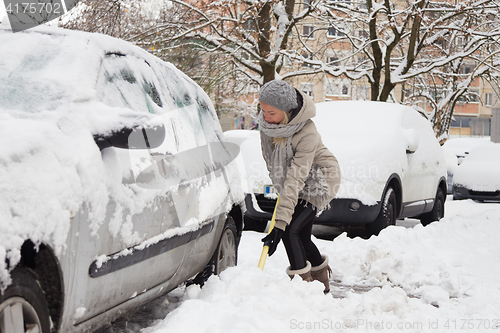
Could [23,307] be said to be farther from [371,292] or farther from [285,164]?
[371,292]

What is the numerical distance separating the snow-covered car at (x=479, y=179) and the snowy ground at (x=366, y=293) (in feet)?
22.1

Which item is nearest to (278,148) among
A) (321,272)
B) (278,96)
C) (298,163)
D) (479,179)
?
(298,163)

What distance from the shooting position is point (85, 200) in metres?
2.47

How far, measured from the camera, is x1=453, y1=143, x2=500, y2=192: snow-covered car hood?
13586 mm

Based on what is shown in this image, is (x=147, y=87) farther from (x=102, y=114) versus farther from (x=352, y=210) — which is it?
(x=352, y=210)

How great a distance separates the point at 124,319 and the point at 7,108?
1.88m

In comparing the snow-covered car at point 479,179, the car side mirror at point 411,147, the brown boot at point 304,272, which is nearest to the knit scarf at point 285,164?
the brown boot at point 304,272

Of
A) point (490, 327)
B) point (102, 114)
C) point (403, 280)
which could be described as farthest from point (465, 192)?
point (102, 114)

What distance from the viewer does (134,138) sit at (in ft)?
9.39

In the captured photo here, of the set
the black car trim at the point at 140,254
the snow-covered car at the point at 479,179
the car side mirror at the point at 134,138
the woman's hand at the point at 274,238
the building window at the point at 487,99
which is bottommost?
the building window at the point at 487,99

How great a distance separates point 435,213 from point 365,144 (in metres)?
2.99

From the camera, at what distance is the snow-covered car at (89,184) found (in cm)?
219

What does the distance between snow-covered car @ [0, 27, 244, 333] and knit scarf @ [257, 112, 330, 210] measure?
0.57 m

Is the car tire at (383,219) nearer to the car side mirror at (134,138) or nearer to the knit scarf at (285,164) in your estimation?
the knit scarf at (285,164)
